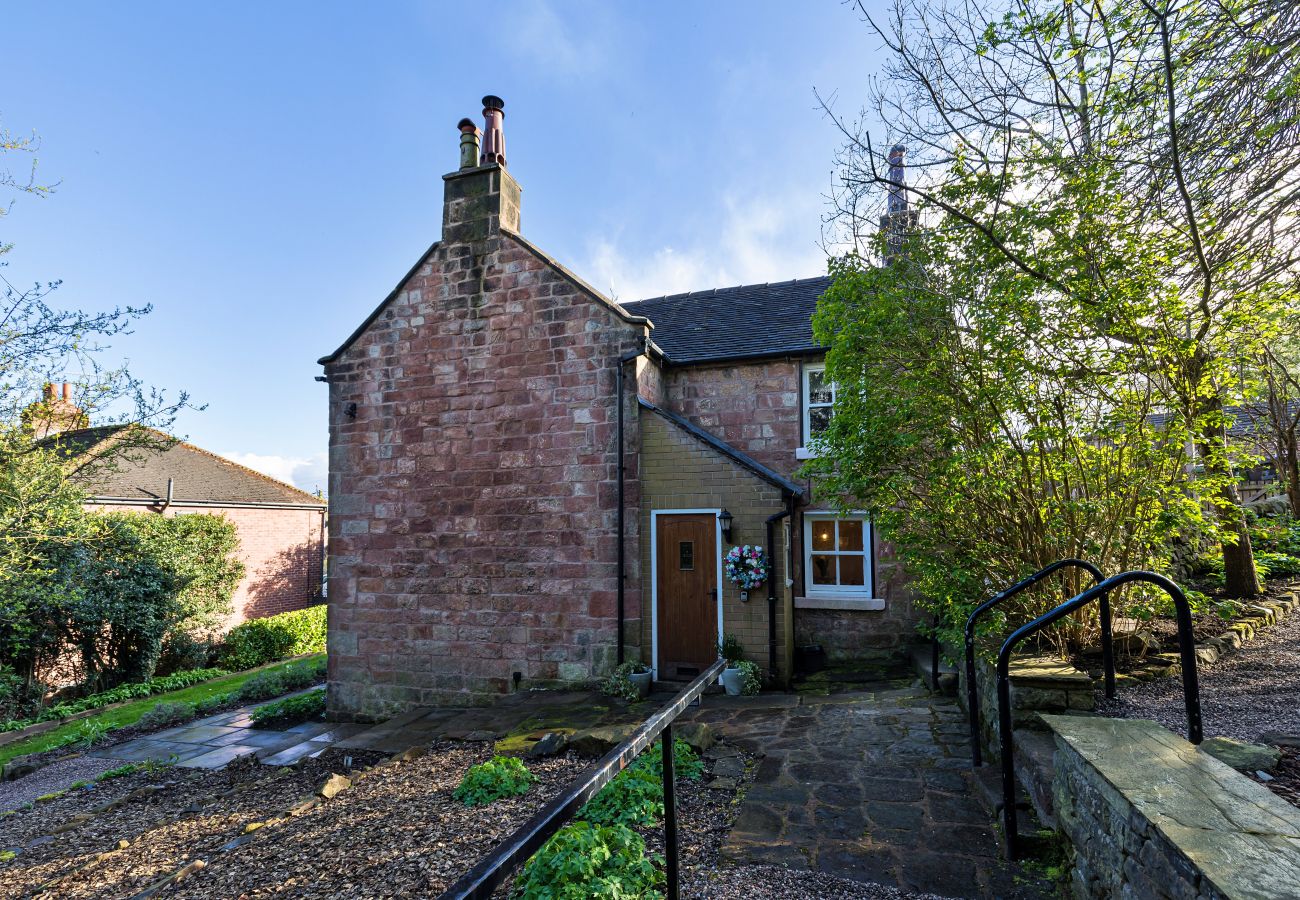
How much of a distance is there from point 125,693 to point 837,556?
16.4 meters

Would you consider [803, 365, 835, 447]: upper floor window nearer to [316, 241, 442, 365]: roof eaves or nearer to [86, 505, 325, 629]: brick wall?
[316, 241, 442, 365]: roof eaves

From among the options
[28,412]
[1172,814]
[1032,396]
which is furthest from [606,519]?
[28,412]

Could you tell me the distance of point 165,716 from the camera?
1109 centimetres

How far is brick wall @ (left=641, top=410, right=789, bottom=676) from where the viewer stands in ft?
28.2

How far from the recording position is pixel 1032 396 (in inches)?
203

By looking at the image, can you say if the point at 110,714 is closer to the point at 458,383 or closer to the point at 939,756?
the point at 458,383

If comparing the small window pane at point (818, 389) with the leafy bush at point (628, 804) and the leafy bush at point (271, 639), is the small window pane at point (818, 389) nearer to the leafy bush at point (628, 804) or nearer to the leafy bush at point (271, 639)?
the leafy bush at point (628, 804)

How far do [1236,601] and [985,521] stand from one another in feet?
16.9

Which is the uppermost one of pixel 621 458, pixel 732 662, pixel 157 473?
pixel 157 473

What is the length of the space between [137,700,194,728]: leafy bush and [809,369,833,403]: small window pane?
1276 centimetres

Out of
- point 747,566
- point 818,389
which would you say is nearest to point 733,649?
point 747,566

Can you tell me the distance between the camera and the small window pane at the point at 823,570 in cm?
1021

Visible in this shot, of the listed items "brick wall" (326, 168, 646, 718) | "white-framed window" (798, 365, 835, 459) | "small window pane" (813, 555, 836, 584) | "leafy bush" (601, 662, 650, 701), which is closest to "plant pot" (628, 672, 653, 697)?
"leafy bush" (601, 662, 650, 701)

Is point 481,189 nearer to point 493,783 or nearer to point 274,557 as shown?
point 493,783
